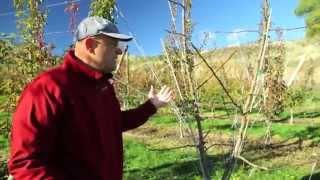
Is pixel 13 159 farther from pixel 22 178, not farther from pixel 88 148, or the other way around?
pixel 88 148

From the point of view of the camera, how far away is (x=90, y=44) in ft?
10.7

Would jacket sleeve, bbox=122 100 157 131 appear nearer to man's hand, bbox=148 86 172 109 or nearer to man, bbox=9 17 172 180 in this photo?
man's hand, bbox=148 86 172 109

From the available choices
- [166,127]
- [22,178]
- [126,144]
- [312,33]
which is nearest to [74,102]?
[22,178]

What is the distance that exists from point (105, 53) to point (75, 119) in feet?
1.24

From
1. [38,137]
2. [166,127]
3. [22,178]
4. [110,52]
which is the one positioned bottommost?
[166,127]

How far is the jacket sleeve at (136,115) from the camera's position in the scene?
12.8ft

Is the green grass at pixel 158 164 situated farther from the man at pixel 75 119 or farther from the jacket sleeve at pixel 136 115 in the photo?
the man at pixel 75 119

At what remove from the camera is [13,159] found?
2963mm

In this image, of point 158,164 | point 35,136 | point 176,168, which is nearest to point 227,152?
point 176,168

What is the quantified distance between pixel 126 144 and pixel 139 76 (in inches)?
856

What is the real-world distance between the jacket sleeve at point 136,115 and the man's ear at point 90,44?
69 cm

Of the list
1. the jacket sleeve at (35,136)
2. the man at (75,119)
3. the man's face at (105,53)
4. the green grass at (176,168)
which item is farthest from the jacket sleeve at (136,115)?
the green grass at (176,168)

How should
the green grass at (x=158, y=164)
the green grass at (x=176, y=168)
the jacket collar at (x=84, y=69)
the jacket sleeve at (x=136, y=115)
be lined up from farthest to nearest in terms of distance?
the green grass at (x=158, y=164) < the green grass at (x=176, y=168) < the jacket sleeve at (x=136, y=115) < the jacket collar at (x=84, y=69)

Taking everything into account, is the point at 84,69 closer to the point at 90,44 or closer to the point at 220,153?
the point at 90,44
